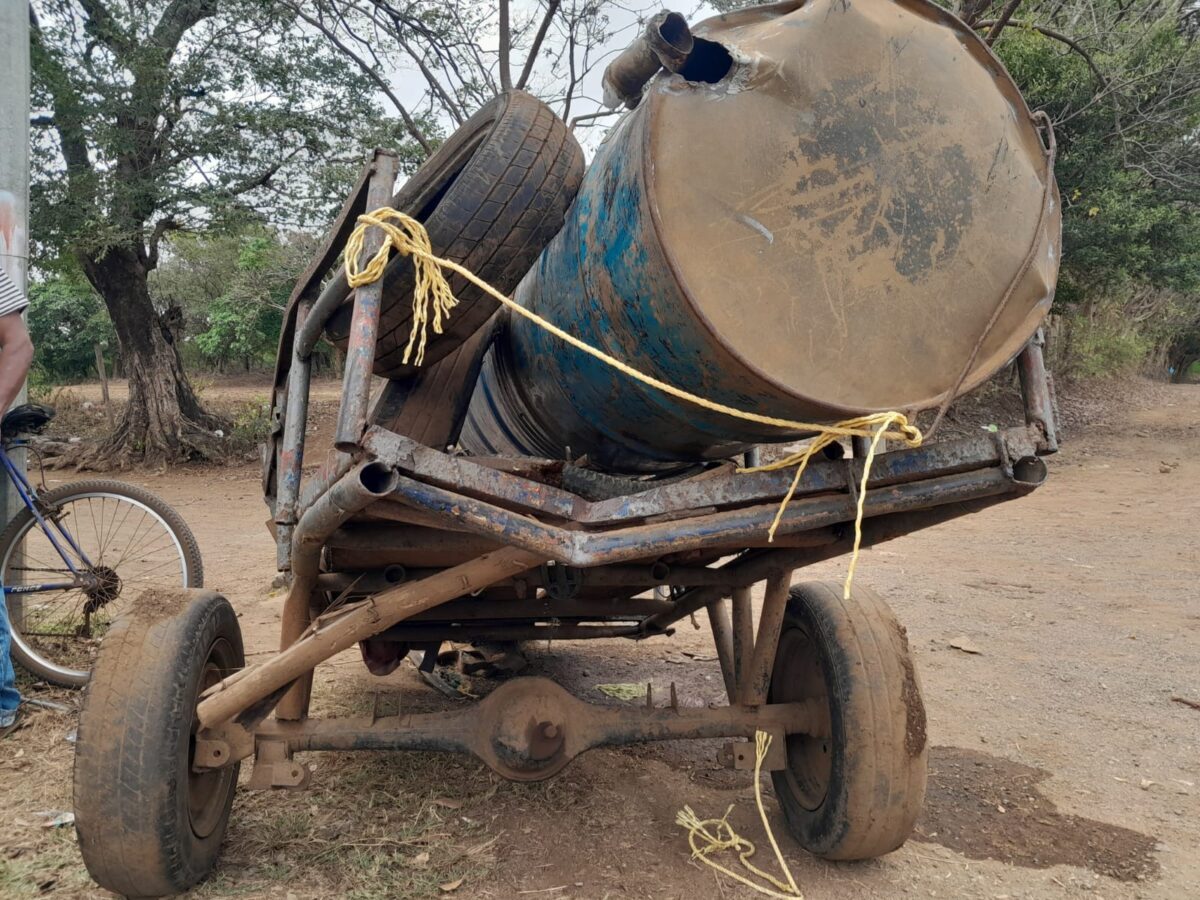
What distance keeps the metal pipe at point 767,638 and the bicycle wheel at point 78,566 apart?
2.56m

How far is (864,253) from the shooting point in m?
1.77

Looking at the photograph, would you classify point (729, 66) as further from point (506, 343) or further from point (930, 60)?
point (506, 343)

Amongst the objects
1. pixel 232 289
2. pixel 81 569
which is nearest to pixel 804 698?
pixel 81 569

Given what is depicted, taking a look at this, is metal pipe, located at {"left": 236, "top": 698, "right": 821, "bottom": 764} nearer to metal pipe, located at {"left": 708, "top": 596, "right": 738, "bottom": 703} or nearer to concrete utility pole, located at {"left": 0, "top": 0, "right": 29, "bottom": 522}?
metal pipe, located at {"left": 708, "top": 596, "right": 738, "bottom": 703}

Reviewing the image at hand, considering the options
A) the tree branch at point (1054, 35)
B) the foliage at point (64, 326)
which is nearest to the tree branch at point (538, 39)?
the tree branch at point (1054, 35)

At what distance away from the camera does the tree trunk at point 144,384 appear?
39.0ft

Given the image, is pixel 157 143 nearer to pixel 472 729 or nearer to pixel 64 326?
pixel 472 729

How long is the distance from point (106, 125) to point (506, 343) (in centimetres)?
A: 1000

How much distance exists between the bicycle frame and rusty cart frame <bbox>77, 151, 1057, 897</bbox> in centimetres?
136

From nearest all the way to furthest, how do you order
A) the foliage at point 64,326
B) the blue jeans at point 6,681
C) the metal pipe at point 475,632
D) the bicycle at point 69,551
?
the metal pipe at point 475,632
the blue jeans at point 6,681
the bicycle at point 69,551
the foliage at point 64,326

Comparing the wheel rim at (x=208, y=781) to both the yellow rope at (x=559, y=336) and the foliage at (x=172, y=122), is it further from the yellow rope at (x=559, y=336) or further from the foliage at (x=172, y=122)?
the foliage at (x=172, y=122)

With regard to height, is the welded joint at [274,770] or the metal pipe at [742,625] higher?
the metal pipe at [742,625]

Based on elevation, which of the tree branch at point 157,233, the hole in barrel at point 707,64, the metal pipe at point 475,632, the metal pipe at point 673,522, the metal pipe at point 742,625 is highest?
the tree branch at point 157,233

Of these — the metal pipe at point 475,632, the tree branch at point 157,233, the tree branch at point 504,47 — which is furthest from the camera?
the tree branch at point 157,233
